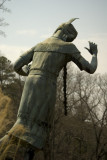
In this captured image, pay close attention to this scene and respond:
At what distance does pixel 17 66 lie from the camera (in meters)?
4.62

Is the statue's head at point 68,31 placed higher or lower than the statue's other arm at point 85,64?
higher

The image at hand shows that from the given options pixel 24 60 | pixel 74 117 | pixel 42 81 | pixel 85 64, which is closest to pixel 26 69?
pixel 24 60

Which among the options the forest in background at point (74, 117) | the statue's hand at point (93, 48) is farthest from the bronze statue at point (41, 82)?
the forest in background at point (74, 117)

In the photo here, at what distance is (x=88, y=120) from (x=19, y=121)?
2375 centimetres

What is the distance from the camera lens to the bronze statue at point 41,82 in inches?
154

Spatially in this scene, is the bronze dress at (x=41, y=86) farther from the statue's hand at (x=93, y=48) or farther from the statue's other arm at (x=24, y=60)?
the statue's hand at (x=93, y=48)

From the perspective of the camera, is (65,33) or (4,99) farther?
(65,33)

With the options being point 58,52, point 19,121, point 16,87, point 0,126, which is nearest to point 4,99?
point 0,126

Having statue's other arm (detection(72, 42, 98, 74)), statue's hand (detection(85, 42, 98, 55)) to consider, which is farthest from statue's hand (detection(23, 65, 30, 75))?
→ statue's hand (detection(85, 42, 98, 55))

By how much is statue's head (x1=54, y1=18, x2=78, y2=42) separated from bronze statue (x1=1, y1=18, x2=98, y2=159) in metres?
0.08

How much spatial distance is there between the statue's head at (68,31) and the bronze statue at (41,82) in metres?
0.08

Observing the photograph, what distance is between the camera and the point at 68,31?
16.0 ft

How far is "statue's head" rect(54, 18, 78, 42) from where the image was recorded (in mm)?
4844

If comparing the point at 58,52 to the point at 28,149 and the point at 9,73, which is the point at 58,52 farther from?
the point at 9,73
